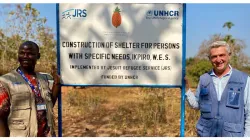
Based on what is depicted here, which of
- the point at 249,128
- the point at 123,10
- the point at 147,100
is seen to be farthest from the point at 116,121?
the point at 249,128

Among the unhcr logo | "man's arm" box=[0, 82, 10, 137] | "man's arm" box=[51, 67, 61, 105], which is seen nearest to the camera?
"man's arm" box=[0, 82, 10, 137]

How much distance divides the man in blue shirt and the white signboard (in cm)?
67

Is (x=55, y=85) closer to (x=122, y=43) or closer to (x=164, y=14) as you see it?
Result: (x=122, y=43)

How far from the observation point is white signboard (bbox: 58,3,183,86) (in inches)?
107

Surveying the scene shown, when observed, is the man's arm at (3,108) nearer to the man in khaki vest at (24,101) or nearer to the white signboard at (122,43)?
the man in khaki vest at (24,101)

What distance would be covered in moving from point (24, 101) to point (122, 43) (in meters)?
1.21

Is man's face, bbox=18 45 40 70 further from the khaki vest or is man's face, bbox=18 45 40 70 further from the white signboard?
the white signboard

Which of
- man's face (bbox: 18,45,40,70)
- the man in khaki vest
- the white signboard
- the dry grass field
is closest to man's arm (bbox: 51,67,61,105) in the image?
the white signboard

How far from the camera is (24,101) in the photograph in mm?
2010

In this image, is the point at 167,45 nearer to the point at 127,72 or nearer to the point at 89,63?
the point at 127,72

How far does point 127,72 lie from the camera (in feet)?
9.07

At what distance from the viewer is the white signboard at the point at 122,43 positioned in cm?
272

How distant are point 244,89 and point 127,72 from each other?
4.02 feet

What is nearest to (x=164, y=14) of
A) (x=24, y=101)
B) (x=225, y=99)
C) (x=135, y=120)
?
(x=225, y=99)
